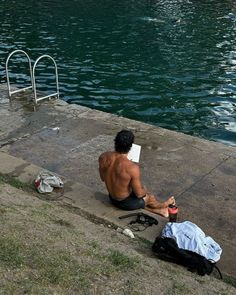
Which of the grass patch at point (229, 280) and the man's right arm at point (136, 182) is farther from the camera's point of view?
the man's right arm at point (136, 182)

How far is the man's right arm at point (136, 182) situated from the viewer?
706 centimetres

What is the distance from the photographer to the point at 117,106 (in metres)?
14.9

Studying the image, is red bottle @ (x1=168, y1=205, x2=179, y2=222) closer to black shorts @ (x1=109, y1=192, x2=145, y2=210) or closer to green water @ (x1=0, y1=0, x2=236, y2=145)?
black shorts @ (x1=109, y1=192, x2=145, y2=210)

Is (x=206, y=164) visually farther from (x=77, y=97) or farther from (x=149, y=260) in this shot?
(x=77, y=97)

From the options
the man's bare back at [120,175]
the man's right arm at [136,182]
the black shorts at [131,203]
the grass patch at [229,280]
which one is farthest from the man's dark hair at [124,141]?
the grass patch at [229,280]

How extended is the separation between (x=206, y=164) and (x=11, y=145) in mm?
4264

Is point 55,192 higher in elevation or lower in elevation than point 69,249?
lower

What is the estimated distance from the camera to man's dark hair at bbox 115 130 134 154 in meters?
6.94

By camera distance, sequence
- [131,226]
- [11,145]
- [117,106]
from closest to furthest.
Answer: [131,226], [11,145], [117,106]

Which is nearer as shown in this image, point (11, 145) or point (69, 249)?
point (69, 249)

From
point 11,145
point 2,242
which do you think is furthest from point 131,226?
point 11,145

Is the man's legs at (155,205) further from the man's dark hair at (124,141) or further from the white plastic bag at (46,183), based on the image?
the white plastic bag at (46,183)

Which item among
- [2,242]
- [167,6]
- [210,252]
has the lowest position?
[167,6]

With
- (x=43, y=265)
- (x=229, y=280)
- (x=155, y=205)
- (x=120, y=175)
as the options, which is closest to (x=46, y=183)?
(x=120, y=175)
